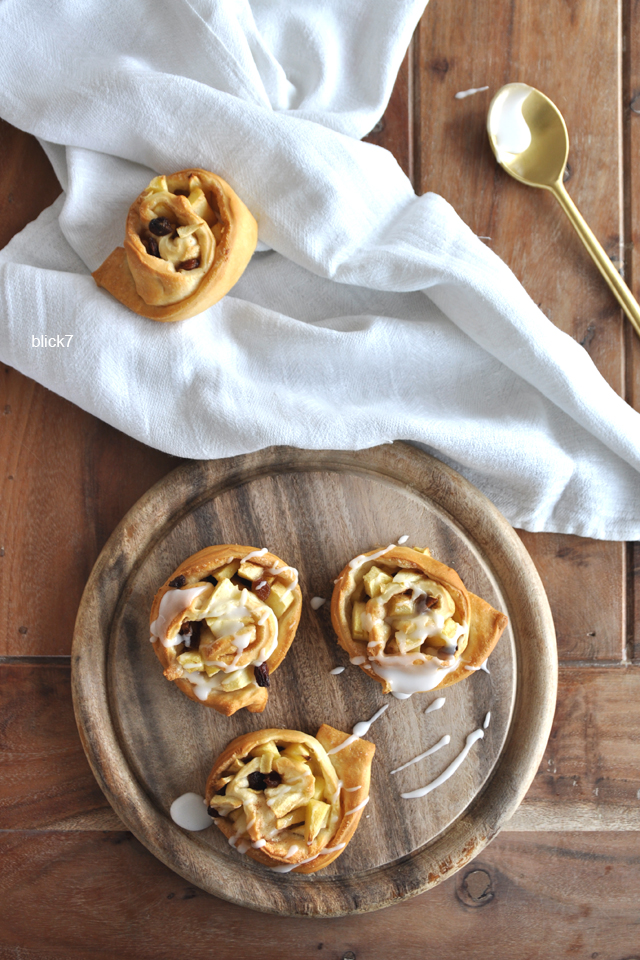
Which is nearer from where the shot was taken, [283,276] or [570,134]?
[283,276]

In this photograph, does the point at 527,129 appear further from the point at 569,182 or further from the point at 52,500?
the point at 52,500

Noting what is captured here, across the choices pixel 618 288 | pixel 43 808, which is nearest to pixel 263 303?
pixel 618 288

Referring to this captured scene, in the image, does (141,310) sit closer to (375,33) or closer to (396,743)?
(375,33)

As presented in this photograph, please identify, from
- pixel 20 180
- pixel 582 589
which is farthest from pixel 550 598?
pixel 20 180

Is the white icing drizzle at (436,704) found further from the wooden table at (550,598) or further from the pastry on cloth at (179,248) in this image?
the pastry on cloth at (179,248)

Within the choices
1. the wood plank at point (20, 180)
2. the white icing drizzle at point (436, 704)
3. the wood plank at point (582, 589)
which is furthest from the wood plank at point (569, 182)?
the wood plank at point (20, 180)

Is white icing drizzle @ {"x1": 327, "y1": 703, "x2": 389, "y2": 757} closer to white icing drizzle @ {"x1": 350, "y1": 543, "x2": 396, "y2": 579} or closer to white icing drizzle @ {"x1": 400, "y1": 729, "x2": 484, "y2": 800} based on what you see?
white icing drizzle @ {"x1": 400, "y1": 729, "x2": 484, "y2": 800}
